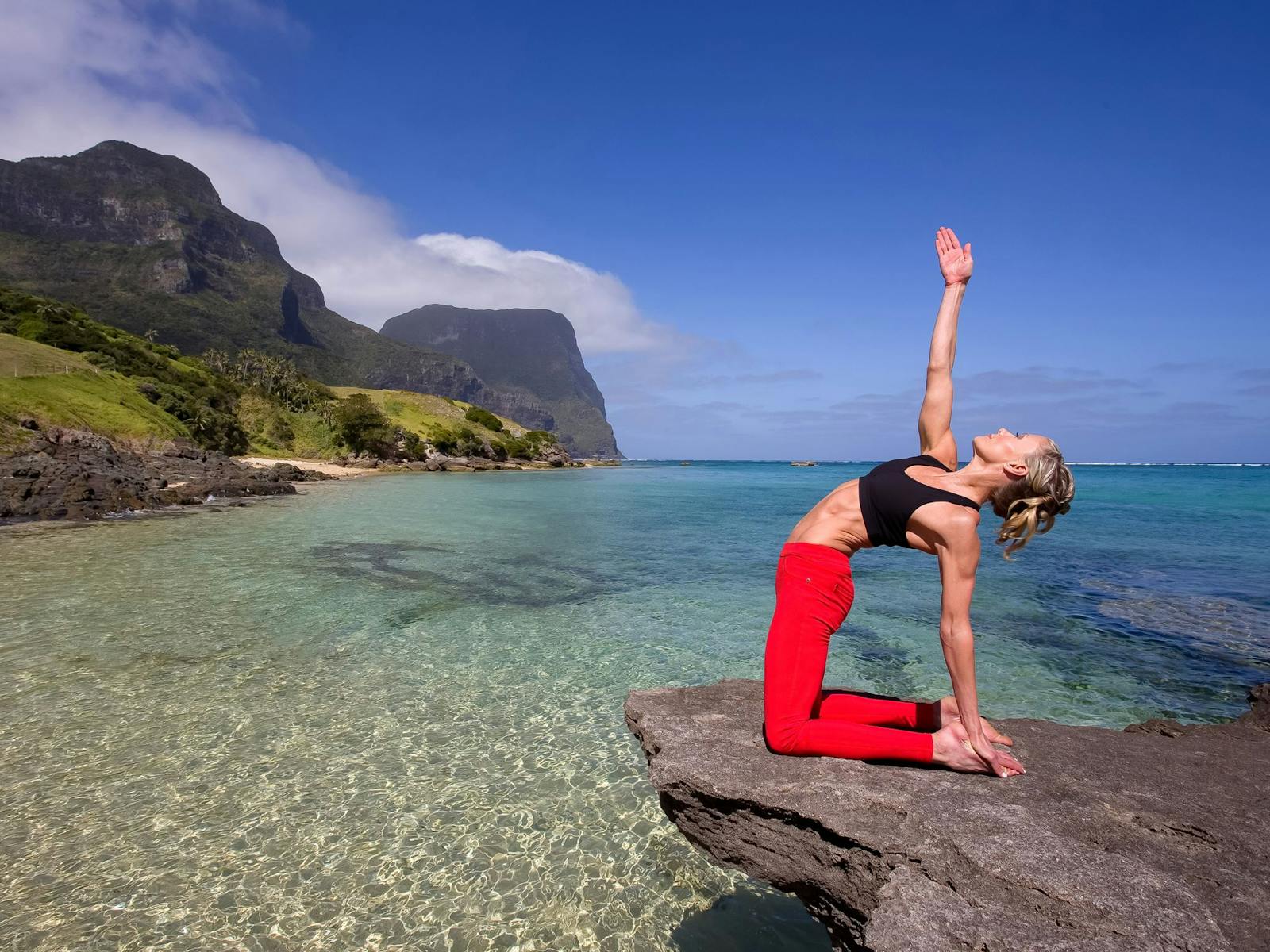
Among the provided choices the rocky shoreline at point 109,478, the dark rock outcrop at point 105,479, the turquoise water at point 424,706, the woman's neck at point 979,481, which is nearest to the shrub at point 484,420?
the rocky shoreline at point 109,478

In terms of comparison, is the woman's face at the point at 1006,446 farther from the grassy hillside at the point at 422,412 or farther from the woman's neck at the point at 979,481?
the grassy hillside at the point at 422,412

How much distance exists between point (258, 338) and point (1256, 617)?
17659 cm

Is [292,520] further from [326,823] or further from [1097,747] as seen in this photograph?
[1097,747]

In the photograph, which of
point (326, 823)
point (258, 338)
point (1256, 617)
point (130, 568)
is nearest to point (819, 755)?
point (326, 823)

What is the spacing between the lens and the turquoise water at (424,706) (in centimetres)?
445

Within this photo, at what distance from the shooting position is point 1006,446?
13.7 feet

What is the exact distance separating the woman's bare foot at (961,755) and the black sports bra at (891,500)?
4.27 feet

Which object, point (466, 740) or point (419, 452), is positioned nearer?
point (466, 740)

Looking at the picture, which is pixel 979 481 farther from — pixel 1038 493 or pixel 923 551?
pixel 923 551

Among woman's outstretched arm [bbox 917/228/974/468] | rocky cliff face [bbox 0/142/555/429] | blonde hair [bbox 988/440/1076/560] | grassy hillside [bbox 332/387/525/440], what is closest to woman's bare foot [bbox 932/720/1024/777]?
blonde hair [bbox 988/440/1076/560]

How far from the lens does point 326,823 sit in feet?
17.5

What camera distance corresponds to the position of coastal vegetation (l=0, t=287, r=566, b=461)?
A: 144 feet

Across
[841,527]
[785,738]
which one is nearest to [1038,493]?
[841,527]

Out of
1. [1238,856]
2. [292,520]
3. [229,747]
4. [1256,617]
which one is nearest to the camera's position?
[1238,856]
